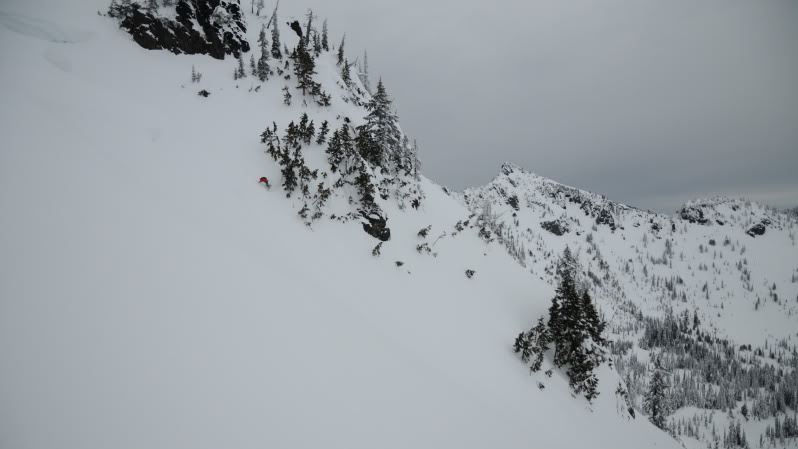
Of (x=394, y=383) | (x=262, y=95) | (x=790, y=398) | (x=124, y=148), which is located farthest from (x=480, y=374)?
(x=790, y=398)

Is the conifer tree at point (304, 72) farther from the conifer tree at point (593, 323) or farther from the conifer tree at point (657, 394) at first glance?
the conifer tree at point (657, 394)

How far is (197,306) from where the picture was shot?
10578mm

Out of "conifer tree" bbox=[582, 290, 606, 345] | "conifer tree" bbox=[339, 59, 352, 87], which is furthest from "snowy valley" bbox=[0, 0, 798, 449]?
"conifer tree" bbox=[339, 59, 352, 87]

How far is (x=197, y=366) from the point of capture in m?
8.73

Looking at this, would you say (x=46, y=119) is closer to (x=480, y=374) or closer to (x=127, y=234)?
(x=127, y=234)

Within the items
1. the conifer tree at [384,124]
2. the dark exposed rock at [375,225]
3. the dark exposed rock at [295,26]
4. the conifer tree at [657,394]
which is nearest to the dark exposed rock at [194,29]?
the dark exposed rock at [295,26]

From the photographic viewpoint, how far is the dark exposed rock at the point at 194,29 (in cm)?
3469

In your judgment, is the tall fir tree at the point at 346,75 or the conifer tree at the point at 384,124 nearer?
the conifer tree at the point at 384,124

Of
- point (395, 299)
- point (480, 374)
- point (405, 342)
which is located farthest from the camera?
point (395, 299)

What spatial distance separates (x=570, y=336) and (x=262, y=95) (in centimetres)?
4078

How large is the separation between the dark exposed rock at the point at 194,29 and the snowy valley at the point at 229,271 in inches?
9.3

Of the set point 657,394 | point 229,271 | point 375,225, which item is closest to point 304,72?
point 375,225

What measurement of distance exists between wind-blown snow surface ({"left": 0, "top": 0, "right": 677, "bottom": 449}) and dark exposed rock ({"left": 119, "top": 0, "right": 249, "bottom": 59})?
6228 millimetres

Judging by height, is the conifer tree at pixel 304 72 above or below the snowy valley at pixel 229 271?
above
